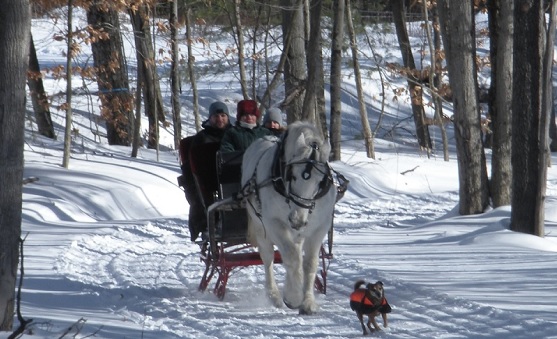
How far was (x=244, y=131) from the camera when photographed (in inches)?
416

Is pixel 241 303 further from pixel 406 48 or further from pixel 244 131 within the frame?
pixel 406 48

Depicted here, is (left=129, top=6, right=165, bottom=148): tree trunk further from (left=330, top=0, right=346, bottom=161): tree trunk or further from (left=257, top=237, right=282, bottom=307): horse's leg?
(left=257, top=237, right=282, bottom=307): horse's leg

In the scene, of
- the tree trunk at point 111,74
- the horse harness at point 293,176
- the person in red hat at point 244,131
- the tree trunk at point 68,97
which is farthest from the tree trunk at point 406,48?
the horse harness at point 293,176

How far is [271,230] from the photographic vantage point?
9.17m

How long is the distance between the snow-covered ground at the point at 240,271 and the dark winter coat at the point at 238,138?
1492mm

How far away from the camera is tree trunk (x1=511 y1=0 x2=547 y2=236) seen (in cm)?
1366

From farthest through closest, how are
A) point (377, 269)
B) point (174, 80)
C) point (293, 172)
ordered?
point (174, 80)
point (377, 269)
point (293, 172)

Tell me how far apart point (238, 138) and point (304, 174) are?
1.99m

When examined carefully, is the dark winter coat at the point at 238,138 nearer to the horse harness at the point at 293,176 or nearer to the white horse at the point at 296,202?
the white horse at the point at 296,202

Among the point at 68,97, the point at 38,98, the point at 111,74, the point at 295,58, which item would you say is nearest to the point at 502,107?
the point at 295,58

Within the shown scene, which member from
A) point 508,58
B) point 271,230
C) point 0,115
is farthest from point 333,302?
point 508,58

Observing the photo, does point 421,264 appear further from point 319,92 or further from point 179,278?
point 319,92

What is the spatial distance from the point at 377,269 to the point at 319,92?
49.6ft

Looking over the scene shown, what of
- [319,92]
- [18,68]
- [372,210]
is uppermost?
[18,68]
